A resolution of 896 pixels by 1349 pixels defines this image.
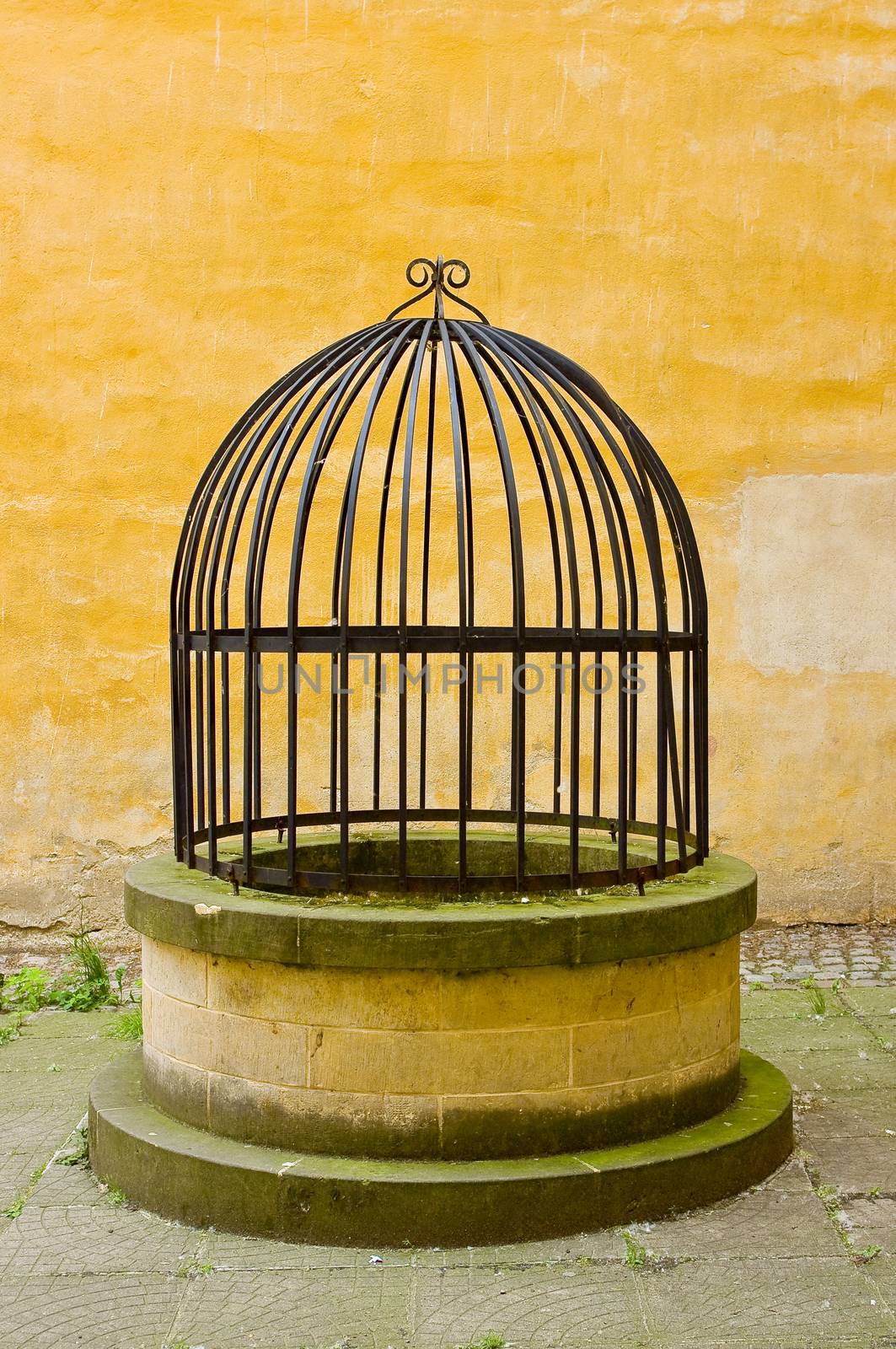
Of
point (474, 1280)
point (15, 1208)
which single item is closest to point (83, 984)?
point (15, 1208)

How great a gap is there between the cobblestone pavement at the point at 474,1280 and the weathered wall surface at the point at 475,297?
3.40m

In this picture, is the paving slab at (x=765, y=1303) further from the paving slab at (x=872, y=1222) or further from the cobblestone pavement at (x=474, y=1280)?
the paving slab at (x=872, y=1222)

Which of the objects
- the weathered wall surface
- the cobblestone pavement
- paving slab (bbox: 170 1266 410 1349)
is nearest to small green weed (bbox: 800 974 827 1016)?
the weathered wall surface

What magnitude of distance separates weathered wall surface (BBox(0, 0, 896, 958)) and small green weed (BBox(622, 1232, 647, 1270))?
4.25 meters

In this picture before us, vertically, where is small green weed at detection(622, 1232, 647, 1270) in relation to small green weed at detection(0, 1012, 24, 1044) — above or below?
above

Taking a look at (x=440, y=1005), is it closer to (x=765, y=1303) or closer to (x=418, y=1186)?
(x=418, y=1186)

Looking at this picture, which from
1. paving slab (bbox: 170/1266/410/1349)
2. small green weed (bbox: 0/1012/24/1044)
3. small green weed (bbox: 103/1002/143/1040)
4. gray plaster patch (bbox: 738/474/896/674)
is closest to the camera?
paving slab (bbox: 170/1266/410/1349)

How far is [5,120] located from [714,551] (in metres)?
4.70

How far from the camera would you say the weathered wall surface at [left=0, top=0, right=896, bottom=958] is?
766 cm

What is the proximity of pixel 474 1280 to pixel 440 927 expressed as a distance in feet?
3.03

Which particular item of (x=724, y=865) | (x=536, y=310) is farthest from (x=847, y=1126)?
(x=536, y=310)

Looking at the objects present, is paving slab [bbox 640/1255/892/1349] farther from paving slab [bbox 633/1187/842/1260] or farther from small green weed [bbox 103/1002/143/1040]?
small green weed [bbox 103/1002/143/1040]

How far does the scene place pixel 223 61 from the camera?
7738 millimetres

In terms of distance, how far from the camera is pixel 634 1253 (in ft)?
12.1
